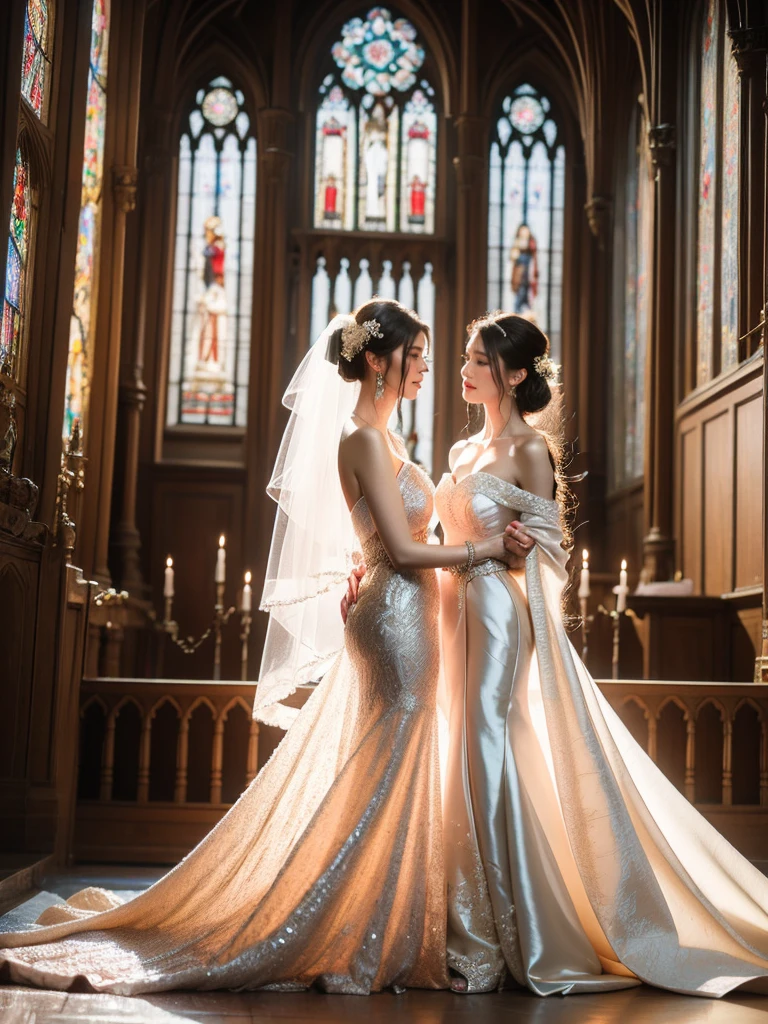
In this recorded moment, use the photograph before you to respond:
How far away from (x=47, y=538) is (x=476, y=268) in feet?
27.7

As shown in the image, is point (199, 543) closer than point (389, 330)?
No

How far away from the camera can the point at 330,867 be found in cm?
320

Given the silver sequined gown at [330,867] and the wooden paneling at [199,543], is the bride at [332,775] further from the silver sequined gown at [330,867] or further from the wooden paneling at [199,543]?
the wooden paneling at [199,543]

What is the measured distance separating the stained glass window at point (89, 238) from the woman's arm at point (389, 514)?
Result: 18.4ft

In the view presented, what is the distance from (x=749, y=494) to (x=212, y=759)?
14.8ft

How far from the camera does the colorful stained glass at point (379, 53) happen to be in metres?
14.0

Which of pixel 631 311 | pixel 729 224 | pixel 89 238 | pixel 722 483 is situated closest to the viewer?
pixel 89 238

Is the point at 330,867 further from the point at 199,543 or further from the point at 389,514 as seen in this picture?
the point at 199,543

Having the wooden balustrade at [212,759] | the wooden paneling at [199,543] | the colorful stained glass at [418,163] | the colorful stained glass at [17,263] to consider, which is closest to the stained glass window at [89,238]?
the colorful stained glass at [17,263]

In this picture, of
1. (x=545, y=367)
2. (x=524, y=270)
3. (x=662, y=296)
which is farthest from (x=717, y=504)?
(x=545, y=367)

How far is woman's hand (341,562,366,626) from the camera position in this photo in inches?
144

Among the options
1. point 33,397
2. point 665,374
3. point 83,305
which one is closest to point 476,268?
point 665,374

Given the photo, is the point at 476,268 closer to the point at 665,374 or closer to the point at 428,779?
the point at 665,374

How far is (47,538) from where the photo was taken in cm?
551
